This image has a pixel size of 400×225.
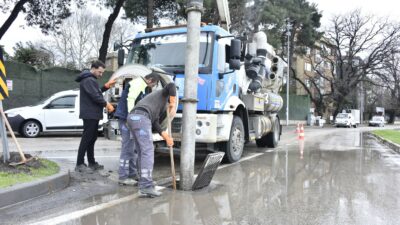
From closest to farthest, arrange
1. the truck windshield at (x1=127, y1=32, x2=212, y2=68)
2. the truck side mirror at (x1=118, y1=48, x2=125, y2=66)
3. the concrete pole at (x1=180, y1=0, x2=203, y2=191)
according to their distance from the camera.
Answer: the concrete pole at (x1=180, y1=0, x2=203, y2=191) → the truck windshield at (x1=127, y1=32, x2=212, y2=68) → the truck side mirror at (x1=118, y1=48, x2=125, y2=66)

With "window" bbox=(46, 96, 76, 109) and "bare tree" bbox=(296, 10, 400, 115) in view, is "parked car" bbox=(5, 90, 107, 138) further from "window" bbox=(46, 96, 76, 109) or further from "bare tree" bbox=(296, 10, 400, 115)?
"bare tree" bbox=(296, 10, 400, 115)

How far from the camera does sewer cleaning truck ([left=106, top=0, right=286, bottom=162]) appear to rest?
8277 mm

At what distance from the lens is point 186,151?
21.0 feet

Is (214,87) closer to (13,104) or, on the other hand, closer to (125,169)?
(125,169)

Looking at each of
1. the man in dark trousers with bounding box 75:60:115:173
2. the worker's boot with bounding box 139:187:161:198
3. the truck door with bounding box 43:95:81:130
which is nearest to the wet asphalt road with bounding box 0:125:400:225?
the worker's boot with bounding box 139:187:161:198

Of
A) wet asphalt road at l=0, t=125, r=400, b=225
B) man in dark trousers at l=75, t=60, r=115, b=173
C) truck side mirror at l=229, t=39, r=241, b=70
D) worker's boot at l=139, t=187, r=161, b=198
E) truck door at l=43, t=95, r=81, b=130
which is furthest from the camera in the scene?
truck door at l=43, t=95, r=81, b=130

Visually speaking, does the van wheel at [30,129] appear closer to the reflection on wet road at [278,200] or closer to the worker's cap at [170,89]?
the reflection on wet road at [278,200]

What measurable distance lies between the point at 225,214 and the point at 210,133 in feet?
10.5

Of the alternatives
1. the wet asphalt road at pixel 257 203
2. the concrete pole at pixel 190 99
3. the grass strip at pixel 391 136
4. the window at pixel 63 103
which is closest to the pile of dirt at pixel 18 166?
the wet asphalt road at pixel 257 203

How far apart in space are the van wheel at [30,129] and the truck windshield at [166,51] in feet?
23.1

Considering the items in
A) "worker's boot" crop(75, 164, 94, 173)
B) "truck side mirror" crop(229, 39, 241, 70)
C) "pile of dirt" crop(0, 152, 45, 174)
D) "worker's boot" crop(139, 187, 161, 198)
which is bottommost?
"worker's boot" crop(139, 187, 161, 198)

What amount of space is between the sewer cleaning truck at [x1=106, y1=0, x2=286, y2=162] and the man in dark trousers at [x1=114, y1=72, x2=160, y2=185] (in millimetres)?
945

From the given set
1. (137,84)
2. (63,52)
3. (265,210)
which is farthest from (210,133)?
(63,52)

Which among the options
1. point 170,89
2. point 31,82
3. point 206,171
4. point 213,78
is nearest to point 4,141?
point 170,89
